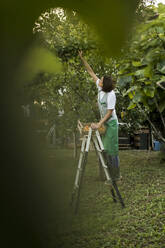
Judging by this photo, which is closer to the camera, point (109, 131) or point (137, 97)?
point (137, 97)

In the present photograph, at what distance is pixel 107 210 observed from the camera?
69.4 inches

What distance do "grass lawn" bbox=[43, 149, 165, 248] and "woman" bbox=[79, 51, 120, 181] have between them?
9.1 inches

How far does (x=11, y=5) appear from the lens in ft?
0.73

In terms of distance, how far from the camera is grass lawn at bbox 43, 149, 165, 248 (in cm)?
28

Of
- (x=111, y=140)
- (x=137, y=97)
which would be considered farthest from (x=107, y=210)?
(x=111, y=140)

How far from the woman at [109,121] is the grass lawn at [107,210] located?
230 millimetres

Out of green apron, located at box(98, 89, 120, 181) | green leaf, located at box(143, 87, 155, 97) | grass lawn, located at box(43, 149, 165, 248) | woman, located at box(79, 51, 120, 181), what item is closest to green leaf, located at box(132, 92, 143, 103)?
green leaf, located at box(143, 87, 155, 97)

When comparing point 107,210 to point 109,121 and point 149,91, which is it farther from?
point 109,121

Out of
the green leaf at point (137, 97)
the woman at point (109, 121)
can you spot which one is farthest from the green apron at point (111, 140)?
the green leaf at point (137, 97)

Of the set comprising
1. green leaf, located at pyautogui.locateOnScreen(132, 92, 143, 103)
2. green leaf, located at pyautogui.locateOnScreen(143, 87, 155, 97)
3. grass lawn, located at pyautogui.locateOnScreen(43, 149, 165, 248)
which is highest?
green leaf, located at pyautogui.locateOnScreen(143, 87, 155, 97)

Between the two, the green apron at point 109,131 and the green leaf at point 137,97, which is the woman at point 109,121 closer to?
Answer: the green apron at point 109,131

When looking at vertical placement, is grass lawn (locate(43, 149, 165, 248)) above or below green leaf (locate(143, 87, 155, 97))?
below

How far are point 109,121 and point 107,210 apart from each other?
1540 mm

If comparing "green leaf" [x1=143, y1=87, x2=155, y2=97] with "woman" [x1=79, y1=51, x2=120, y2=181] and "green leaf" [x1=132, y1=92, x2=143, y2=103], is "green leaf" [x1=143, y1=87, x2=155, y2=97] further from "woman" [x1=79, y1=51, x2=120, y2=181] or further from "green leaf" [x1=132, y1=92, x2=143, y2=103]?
"woman" [x1=79, y1=51, x2=120, y2=181]
